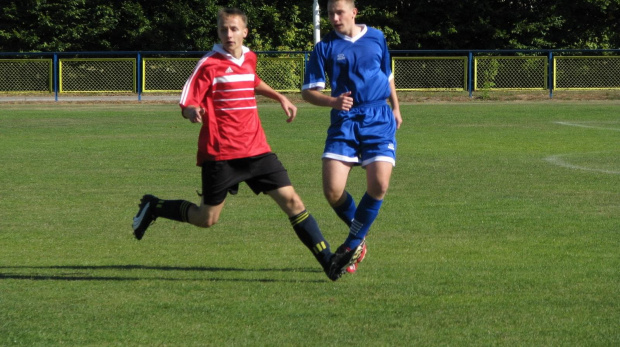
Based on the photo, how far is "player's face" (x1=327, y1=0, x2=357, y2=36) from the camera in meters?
6.96

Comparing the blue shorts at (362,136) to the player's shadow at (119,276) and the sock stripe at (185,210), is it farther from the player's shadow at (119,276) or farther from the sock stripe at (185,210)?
the sock stripe at (185,210)

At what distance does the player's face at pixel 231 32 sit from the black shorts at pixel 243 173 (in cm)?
72

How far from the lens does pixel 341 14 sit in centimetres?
699

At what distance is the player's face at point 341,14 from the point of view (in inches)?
274

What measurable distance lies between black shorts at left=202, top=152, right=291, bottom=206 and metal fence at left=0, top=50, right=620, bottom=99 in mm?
29168

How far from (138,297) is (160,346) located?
3.98 ft

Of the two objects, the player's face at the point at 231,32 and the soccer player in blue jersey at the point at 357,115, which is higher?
the player's face at the point at 231,32

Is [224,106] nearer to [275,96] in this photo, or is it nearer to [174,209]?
[275,96]

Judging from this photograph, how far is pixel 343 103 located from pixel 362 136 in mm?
328

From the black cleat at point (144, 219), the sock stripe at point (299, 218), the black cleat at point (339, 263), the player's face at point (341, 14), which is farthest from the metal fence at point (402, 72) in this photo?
the black cleat at point (339, 263)

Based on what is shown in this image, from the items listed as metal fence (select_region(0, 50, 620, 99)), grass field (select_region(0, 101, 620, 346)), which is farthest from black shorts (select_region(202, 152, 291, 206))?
metal fence (select_region(0, 50, 620, 99))

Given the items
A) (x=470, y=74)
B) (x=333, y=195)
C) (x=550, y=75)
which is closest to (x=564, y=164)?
(x=333, y=195)

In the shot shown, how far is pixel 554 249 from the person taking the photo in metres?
7.82

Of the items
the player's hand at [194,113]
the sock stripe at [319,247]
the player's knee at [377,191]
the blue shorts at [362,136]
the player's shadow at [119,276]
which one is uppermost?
the player's hand at [194,113]
